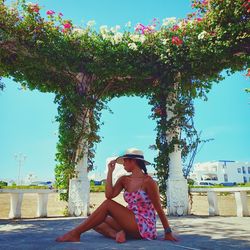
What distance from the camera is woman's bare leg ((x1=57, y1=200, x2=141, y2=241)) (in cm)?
363

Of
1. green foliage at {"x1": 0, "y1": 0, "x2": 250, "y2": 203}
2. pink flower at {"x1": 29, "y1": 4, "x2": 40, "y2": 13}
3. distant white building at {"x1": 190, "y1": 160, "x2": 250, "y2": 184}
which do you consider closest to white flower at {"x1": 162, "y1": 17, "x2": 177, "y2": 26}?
green foliage at {"x1": 0, "y1": 0, "x2": 250, "y2": 203}

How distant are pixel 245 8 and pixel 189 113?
3198mm

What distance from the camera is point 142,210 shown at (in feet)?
12.2

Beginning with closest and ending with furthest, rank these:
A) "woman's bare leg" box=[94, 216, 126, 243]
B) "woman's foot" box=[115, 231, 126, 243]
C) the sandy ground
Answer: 1. "woman's foot" box=[115, 231, 126, 243]
2. "woman's bare leg" box=[94, 216, 126, 243]
3. the sandy ground

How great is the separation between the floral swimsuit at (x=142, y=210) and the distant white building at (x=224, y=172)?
8160cm

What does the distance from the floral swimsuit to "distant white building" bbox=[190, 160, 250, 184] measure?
8160 cm

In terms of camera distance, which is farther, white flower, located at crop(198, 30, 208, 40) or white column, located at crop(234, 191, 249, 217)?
white column, located at crop(234, 191, 249, 217)

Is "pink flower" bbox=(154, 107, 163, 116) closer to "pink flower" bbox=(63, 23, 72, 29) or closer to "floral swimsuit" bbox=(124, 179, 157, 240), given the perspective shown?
"pink flower" bbox=(63, 23, 72, 29)

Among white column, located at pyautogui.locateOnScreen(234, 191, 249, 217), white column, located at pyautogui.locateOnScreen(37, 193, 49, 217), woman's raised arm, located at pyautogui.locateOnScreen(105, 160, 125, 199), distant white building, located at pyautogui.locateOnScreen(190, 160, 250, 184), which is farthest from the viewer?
distant white building, located at pyautogui.locateOnScreen(190, 160, 250, 184)

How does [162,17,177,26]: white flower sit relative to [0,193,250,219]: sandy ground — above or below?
above

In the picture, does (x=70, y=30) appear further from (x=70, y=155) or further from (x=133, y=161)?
(x=133, y=161)

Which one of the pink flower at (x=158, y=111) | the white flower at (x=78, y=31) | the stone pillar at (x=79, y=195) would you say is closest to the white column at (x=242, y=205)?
the pink flower at (x=158, y=111)

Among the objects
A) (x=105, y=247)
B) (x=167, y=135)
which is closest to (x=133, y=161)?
(x=105, y=247)

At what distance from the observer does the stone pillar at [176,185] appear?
8281 millimetres
